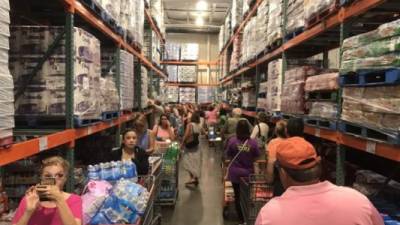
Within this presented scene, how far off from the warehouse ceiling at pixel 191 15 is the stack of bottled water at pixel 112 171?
15.5 metres

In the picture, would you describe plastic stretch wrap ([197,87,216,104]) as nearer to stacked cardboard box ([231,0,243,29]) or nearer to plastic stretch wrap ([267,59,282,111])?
stacked cardboard box ([231,0,243,29])

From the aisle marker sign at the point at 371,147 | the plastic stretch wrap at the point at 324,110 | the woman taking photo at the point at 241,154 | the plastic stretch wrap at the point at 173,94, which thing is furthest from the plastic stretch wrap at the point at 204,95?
the aisle marker sign at the point at 371,147

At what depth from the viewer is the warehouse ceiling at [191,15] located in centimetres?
1927

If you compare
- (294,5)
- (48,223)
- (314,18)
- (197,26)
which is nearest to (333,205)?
(48,223)

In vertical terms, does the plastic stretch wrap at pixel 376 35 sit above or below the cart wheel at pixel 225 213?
above

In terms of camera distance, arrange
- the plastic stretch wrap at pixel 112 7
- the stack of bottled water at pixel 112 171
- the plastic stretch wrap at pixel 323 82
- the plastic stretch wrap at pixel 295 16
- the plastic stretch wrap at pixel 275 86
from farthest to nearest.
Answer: the plastic stretch wrap at pixel 275 86 → the plastic stretch wrap at pixel 295 16 → the plastic stretch wrap at pixel 112 7 → the plastic stretch wrap at pixel 323 82 → the stack of bottled water at pixel 112 171

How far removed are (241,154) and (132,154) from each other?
6.65ft

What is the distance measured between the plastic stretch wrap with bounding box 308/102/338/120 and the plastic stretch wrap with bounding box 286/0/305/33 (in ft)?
4.32

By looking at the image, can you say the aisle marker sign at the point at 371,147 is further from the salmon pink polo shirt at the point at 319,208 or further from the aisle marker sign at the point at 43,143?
the aisle marker sign at the point at 43,143

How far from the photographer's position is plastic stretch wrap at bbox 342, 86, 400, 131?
10.5 ft

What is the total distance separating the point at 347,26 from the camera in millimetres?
4383

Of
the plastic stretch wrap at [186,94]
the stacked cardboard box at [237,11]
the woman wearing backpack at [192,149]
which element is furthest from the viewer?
the plastic stretch wrap at [186,94]

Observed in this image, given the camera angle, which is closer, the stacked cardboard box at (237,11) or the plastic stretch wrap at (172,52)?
the stacked cardboard box at (237,11)

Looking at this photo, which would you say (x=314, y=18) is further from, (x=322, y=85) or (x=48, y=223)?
(x=48, y=223)
